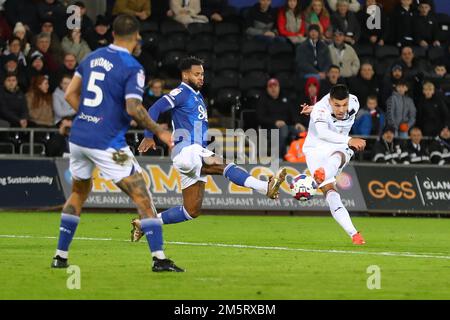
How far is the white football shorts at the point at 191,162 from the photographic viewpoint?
15.8 m

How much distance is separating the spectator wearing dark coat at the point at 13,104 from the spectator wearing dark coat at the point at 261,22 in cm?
635

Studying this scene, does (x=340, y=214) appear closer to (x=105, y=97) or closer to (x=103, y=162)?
(x=103, y=162)

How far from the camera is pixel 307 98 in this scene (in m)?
25.7

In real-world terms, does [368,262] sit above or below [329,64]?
below

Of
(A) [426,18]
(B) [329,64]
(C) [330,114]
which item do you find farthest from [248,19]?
(C) [330,114]

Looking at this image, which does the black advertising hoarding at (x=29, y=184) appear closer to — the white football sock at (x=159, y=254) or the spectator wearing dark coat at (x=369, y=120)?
the spectator wearing dark coat at (x=369, y=120)

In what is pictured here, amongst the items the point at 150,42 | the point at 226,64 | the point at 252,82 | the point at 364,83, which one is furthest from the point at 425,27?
the point at 150,42

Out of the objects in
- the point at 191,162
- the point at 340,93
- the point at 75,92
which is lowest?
the point at 191,162

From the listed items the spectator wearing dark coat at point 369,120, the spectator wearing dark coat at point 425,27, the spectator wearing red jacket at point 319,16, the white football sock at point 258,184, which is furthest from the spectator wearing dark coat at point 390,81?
the white football sock at point 258,184

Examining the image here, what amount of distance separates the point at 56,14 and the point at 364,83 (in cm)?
693

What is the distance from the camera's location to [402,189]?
990 inches
